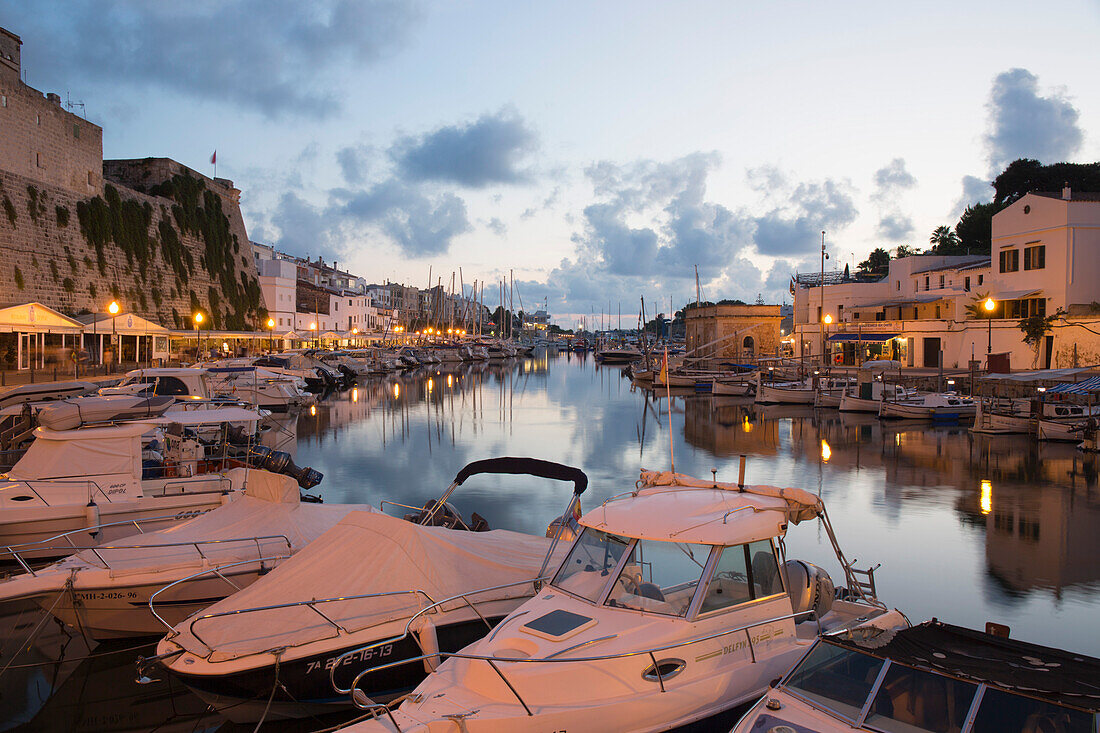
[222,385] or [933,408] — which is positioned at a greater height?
[222,385]

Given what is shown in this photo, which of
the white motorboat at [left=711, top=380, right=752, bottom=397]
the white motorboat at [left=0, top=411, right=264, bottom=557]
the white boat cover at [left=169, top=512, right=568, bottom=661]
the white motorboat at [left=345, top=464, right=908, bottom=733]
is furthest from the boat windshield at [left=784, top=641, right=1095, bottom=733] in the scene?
the white motorboat at [left=711, top=380, right=752, bottom=397]

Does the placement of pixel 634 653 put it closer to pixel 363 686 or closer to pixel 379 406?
pixel 363 686

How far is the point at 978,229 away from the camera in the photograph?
67.8m

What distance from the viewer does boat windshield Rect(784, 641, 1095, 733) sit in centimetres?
453

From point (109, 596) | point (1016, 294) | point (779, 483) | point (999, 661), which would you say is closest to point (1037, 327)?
point (1016, 294)

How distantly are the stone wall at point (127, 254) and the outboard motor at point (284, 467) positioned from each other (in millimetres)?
31926

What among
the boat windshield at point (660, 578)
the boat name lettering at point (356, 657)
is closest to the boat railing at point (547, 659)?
the boat windshield at point (660, 578)

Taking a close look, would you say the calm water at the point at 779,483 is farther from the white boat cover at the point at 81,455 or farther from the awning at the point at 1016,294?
the awning at the point at 1016,294

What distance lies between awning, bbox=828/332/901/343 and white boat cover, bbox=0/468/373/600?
47667 millimetres

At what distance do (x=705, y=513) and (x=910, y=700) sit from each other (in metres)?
2.53

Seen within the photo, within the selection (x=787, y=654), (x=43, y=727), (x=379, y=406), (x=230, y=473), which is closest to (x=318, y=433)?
(x=379, y=406)

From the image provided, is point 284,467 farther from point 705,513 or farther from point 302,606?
point 705,513

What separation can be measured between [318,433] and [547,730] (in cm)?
2786

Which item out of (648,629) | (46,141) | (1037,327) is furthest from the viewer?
(46,141)
